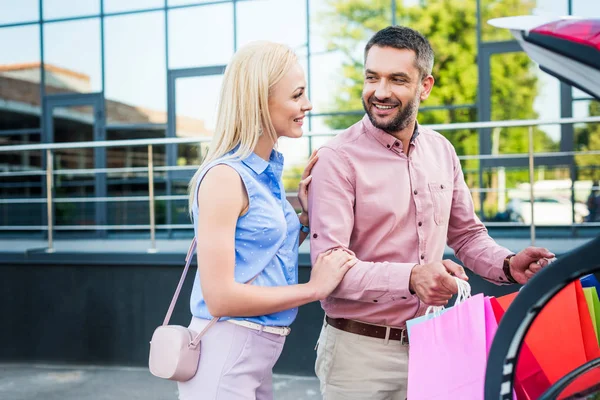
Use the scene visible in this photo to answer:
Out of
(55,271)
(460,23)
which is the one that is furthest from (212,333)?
(460,23)

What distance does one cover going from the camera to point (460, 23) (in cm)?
845

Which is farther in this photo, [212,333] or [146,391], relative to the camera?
[146,391]

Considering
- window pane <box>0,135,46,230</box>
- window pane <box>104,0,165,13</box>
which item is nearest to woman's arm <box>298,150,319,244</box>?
window pane <box>104,0,165,13</box>

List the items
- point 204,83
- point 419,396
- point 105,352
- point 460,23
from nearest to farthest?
point 419,396
point 105,352
point 460,23
point 204,83

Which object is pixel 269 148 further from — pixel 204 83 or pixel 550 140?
pixel 204 83

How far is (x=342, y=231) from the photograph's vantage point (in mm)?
1689

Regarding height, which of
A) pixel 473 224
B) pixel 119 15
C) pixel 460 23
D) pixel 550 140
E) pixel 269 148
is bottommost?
pixel 473 224

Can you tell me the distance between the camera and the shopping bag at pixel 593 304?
143 centimetres

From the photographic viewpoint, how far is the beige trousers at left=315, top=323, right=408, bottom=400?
1786 millimetres

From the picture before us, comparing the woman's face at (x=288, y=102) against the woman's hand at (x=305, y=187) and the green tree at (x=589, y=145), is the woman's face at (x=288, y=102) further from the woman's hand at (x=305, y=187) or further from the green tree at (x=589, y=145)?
the green tree at (x=589, y=145)

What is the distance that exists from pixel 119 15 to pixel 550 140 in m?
6.83

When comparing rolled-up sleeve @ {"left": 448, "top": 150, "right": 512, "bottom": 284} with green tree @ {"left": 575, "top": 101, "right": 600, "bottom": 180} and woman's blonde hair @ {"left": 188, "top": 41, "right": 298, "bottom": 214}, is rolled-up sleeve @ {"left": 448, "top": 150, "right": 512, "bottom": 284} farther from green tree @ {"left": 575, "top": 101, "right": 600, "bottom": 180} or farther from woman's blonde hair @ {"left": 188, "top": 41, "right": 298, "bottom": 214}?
green tree @ {"left": 575, "top": 101, "right": 600, "bottom": 180}

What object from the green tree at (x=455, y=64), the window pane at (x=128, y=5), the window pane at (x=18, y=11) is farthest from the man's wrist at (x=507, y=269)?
the window pane at (x=18, y=11)

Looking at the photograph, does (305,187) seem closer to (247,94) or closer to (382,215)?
(382,215)
